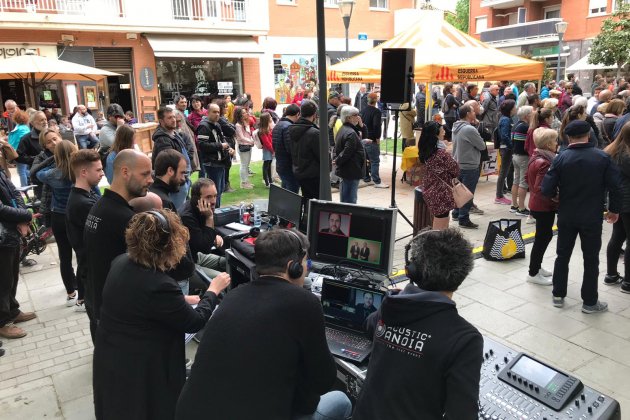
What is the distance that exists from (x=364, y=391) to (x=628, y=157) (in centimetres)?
414

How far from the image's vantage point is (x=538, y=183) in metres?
5.41

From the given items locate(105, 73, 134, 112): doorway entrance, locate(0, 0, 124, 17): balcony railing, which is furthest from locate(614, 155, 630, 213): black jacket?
locate(105, 73, 134, 112): doorway entrance

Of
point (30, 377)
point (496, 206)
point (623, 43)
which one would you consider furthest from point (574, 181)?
point (623, 43)

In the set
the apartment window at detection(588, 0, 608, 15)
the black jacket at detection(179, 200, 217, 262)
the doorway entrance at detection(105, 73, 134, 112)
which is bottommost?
the black jacket at detection(179, 200, 217, 262)

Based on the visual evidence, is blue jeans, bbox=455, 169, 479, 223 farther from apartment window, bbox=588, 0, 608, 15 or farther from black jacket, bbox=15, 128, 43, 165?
apartment window, bbox=588, 0, 608, 15

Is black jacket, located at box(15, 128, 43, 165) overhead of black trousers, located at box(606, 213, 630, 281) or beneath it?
overhead

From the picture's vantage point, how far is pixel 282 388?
224 cm

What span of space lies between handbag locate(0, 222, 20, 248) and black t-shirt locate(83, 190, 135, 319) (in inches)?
67.4

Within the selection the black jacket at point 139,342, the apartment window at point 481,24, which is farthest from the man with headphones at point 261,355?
the apartment window at point 481,24

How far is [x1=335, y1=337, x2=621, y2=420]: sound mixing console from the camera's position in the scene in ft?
7.82

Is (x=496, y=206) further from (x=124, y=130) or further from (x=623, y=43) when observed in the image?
(x=623, y=43)

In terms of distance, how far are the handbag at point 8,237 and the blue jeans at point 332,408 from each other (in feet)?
11.4

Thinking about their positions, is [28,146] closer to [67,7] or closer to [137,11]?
[67,7]

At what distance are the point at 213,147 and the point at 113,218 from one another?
5.07 m
